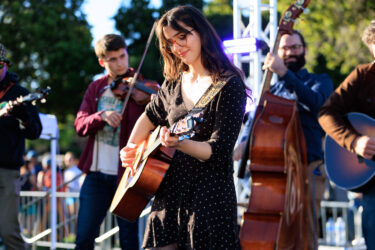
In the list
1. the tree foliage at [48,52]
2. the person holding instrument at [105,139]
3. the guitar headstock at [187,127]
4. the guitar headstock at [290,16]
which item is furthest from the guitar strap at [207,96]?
the tree foliage at [48,52]

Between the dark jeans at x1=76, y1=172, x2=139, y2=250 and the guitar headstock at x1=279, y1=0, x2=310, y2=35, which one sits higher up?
the guitar headstock at x1=279, y1=0, x2=310, y2=35

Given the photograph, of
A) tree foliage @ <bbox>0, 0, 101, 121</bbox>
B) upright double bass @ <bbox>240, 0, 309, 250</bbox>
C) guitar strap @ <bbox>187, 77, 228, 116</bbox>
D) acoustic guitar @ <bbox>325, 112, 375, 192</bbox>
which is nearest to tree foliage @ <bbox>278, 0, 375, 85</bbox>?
tree foliage @ <bbox>0, 0, 101, 121</bbox>

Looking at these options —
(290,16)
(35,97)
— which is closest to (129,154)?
(35,97)

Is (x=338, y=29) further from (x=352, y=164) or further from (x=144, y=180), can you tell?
(x=144, y=180)

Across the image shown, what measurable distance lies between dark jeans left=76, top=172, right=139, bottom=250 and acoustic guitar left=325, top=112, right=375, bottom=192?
153cm

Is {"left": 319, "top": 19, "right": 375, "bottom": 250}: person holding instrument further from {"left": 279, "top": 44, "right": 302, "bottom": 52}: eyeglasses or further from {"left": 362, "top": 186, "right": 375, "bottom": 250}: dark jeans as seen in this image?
{"left": 279, "top": 44, "right": 302, "bottom": 52}: eyeglasses

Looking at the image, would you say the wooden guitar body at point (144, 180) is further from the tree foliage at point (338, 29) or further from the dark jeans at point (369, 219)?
the tree foliage at point (338, 29)

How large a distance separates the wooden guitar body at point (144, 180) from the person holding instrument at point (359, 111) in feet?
4.21

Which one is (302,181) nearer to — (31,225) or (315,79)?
(315,79)

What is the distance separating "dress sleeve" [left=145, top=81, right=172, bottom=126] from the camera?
3297 millimetres

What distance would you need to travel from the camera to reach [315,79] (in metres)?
5.09

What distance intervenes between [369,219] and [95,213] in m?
2.02

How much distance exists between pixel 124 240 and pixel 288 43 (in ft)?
7.00

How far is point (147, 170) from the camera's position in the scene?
116 inches
